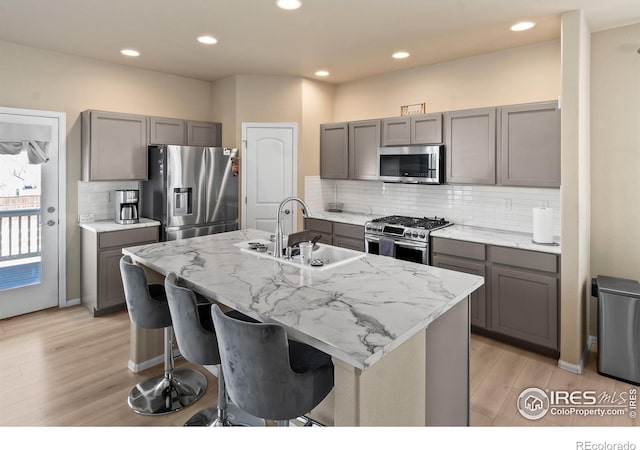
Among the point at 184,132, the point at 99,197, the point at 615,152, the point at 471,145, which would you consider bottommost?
the point at 99,197

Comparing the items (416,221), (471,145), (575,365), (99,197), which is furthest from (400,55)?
(99,197)

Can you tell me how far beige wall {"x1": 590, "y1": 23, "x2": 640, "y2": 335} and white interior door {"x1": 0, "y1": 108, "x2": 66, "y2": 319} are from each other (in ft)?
17.3

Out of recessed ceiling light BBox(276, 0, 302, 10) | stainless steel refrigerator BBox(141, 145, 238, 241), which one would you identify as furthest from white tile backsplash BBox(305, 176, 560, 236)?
recessed ceiling light BBox(276, 0, 302, 10)

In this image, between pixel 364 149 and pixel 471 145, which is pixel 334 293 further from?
pixel 364 149

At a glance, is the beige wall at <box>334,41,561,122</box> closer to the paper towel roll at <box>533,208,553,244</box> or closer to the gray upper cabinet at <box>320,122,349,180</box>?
the gray upper cabinet at <box>320,122,349,180</box>

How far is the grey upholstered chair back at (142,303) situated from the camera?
2.43 meters

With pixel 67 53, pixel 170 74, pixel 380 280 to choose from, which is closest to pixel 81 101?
pixel 67 53

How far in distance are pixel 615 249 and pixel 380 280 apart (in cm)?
257

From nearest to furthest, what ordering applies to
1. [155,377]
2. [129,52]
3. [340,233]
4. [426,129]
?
[155,377] < [129,52] < [426,129] < [340,233]

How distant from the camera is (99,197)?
4.63m

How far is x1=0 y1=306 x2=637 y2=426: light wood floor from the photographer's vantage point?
246cm

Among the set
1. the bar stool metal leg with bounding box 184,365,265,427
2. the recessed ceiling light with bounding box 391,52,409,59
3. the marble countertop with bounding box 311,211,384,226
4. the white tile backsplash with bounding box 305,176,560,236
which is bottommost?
the bar stool metal leg with bounding box 184,365,265,427

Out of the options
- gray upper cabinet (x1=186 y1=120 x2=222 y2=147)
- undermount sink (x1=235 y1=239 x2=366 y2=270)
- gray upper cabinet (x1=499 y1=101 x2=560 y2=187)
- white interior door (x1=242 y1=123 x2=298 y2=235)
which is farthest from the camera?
white interior door (x1=242 y1=123 x2=298 y2=235)

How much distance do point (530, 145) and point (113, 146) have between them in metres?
4.24
